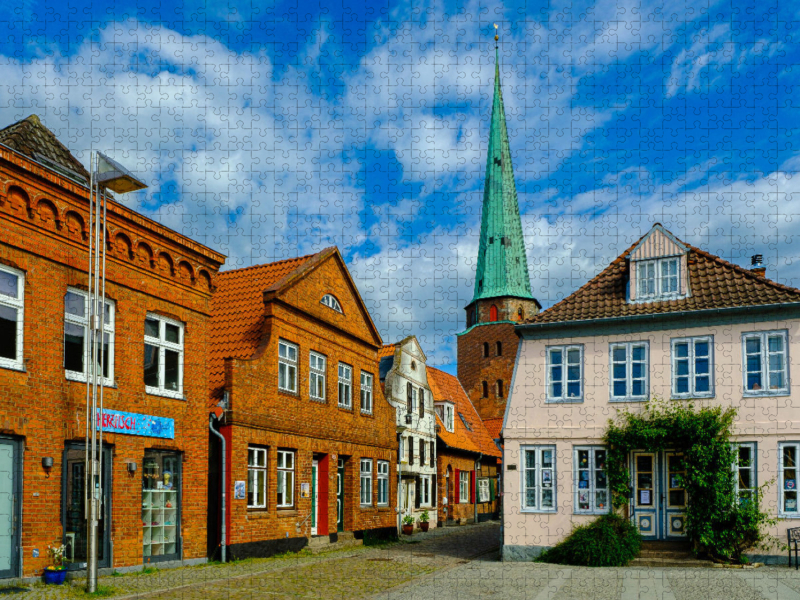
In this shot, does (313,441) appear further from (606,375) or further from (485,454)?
(485,454)

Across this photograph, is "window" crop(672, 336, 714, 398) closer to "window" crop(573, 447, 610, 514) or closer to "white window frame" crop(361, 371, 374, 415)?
"window" crop(573, 447, 610, 514)

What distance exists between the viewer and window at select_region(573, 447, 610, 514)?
837 inches

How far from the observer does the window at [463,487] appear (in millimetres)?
41656

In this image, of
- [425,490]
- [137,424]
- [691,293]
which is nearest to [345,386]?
[137,424]

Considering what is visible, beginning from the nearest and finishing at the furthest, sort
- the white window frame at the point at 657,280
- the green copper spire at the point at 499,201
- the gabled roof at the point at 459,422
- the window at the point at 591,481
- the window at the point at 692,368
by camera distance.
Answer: the window at the point at 692,368, the window at the point at 591,481, the white window frame at the point at 657,280, the gabled roof at the point at 459,422, the green copper spire at the point at 499,201

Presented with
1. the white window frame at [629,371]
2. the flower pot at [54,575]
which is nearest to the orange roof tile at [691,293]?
the white window frame at [629,371]

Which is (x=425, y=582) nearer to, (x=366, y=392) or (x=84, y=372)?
(x=84, y=372)

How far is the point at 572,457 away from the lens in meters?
21.7

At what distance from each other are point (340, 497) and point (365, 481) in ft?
5.60

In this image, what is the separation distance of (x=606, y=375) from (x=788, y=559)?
5872 millimetres

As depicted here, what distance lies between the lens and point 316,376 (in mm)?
24438

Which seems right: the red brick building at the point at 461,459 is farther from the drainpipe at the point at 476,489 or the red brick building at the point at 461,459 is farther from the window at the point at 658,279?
the window at the point at 658,279

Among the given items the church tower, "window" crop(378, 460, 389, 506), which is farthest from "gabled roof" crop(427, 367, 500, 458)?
the church tower

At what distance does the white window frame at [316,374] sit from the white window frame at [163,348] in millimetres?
5838
